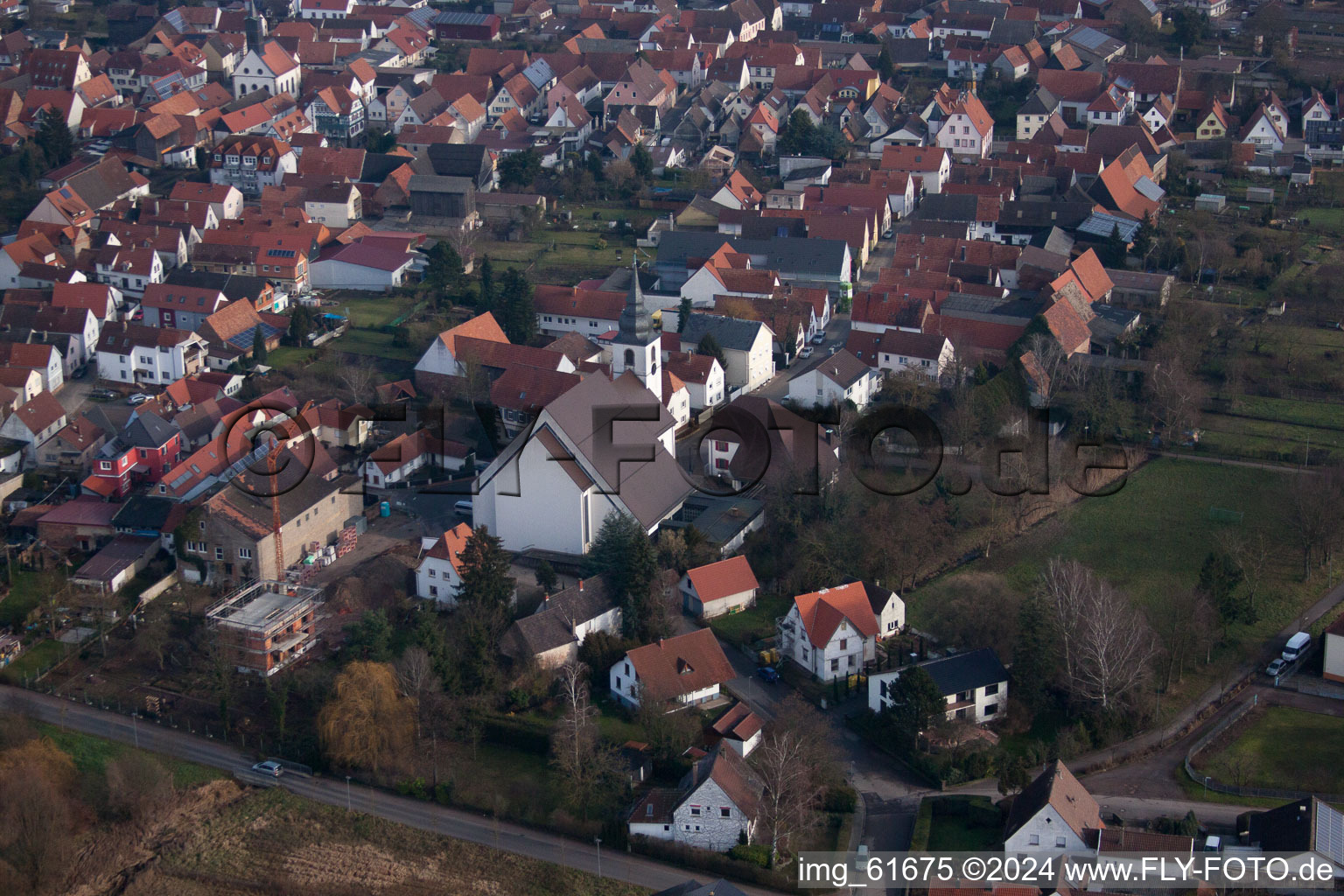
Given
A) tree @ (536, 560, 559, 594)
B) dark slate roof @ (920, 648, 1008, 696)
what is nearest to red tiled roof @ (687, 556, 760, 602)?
tree @ (536, 560, 559, 594)

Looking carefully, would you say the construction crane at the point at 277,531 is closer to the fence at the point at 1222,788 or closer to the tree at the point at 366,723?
the tree at the point at 366,723

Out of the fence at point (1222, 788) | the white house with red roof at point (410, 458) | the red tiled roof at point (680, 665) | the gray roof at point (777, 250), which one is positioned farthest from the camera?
the gray roof at point (777, 250)

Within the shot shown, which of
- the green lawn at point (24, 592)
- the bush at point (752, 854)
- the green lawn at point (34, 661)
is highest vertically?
the green lawn at point (24, 592)

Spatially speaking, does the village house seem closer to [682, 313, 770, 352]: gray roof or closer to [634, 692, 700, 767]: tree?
[634, 692, 700, 767]: tree

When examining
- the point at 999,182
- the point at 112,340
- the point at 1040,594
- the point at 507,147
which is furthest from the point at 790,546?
the point at 507,147

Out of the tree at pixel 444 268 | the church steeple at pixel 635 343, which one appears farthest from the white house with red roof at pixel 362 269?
the church steeple at pixel 635 343

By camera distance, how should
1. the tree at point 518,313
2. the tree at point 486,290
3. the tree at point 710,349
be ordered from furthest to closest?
the tree at point 486,290 → the tree at point 518,313 → the tree at point 710,349
